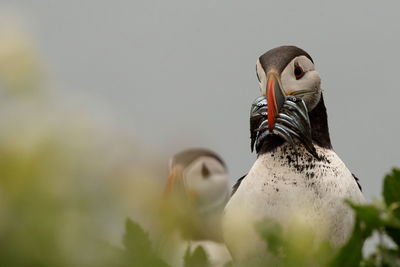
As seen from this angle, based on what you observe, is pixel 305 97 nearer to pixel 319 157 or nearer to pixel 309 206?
pixel 319 157

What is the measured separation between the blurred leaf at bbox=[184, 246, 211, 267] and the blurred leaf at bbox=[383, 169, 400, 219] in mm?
213

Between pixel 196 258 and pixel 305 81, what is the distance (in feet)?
9.27

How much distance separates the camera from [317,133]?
11.3 ft

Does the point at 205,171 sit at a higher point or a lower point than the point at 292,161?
lower

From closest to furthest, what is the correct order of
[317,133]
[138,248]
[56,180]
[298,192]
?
[56,180] < [138,248] < [298,192] < [317,133]

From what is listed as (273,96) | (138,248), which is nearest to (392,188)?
(138,248)

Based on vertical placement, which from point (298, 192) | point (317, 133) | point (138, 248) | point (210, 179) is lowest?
point (210, 179)

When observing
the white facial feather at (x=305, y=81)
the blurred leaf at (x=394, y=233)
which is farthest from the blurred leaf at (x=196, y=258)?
the white facial feather at (x=305, y=81)

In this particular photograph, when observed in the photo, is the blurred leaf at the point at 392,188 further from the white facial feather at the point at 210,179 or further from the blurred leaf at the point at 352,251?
the white facial feather at the point at 210,179

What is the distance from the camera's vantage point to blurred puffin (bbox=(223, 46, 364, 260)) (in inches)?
117

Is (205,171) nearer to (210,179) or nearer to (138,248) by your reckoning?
(210,179)

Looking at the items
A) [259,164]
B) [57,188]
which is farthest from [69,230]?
[259,164]

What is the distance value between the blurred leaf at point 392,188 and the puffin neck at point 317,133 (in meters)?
2.64

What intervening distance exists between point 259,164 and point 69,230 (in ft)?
9.59
